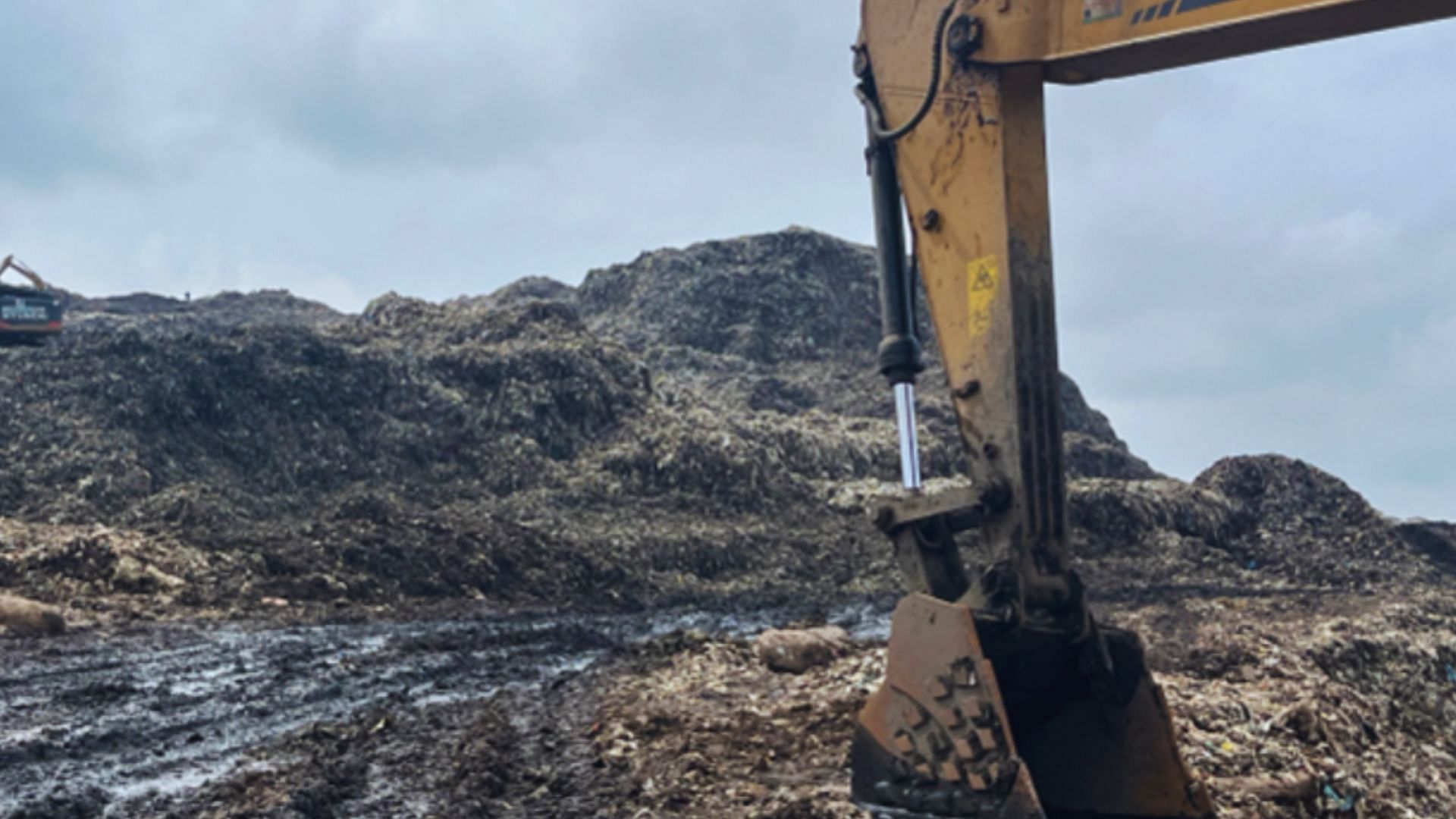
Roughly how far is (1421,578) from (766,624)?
12.5 m

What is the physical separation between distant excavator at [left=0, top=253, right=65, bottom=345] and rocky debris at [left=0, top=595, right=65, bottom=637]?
1632 centimetres

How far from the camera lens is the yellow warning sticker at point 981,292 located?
161 inches

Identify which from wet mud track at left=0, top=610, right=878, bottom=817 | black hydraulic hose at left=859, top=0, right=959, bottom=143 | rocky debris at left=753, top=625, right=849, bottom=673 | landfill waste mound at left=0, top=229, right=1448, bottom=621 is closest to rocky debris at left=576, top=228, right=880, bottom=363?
landfill waste mound at left=0, top=229, right=1448, bottom=621

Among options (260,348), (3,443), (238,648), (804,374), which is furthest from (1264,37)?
(804,374)

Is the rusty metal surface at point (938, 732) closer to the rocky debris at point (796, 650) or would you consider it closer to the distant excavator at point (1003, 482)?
the distant excavator at point (1003, 482)

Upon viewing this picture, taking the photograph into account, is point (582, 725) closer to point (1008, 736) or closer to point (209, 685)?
point (209, 685)

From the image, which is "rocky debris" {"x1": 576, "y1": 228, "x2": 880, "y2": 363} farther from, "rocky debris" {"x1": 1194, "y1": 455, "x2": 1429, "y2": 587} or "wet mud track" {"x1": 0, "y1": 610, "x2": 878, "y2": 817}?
"wet mud track" {"x1": 0, "y1": 610, "x2": 878, "y2": 817}

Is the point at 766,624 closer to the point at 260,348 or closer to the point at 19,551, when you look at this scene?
the point at 19,551

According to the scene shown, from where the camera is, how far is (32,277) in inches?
1108

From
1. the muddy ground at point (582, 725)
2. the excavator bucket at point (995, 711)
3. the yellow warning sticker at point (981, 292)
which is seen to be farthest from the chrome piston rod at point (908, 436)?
the muddy ground at point (582, 725)

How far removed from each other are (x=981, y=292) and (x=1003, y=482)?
0.72 meters

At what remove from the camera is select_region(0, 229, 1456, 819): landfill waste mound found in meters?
5.72

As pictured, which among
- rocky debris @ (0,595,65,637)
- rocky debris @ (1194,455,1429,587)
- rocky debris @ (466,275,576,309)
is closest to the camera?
rocky debris @ (0,595,65,637)

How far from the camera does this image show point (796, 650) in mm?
8289
